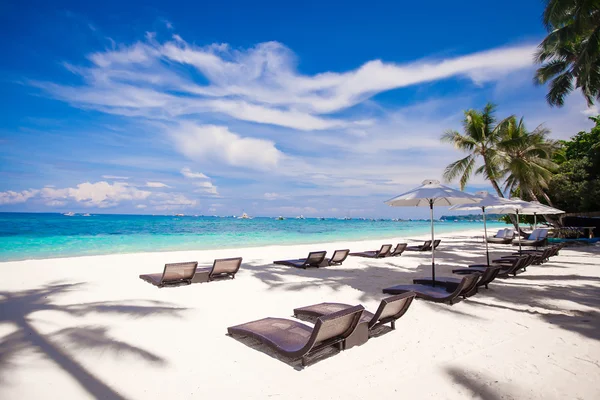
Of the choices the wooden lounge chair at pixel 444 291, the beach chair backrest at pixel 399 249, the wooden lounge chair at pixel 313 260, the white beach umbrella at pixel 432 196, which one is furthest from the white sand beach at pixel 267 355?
the beach chair backrest at pixel 399 249

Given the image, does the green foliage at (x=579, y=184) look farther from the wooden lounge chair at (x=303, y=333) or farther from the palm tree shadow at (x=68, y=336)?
the palm tree shadow at (x=68, y=336)

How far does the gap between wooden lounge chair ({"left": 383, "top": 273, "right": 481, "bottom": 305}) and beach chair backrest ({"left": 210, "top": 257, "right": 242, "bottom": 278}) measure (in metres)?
3.63

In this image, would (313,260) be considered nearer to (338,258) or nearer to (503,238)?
(338,258)

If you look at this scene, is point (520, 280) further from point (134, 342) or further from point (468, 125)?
point (468, 125)

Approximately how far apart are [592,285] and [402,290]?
483 cm

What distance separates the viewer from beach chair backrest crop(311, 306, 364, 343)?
319 cm

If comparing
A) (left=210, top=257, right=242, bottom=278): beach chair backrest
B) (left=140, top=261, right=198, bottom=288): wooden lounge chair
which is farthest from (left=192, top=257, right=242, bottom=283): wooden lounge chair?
(left=140, top=261, right=198, bottom=288): wooden lounge chair

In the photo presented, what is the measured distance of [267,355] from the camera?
3.66m

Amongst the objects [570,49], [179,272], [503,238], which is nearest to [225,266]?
[179,272]

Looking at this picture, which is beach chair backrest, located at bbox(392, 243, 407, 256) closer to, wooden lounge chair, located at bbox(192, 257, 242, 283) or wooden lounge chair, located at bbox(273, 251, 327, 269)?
wooden lounge chair, located at bbox(273, 251, 327, 269)

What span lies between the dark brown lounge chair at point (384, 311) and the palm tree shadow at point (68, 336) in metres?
2.01

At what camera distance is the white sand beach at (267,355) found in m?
2.93

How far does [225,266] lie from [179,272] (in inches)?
43.6

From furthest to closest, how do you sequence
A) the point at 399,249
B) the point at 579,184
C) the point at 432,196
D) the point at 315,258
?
the point at 579,184
the point at 399,249
the point at 315,258
the point at 432,196
